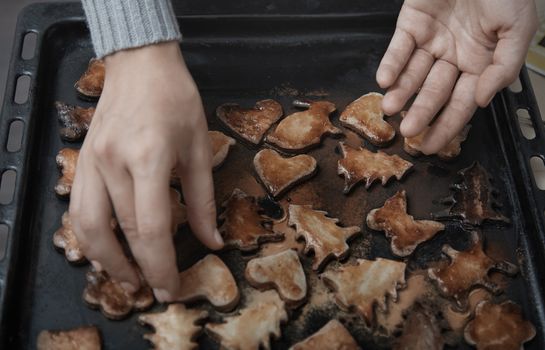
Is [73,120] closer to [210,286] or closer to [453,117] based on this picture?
[210,286]

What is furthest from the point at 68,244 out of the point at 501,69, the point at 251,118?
the point at 501,69

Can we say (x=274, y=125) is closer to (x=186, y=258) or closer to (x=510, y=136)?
(x=186, y=258)

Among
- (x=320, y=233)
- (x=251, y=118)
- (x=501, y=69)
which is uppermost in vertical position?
(x=501, y=69)

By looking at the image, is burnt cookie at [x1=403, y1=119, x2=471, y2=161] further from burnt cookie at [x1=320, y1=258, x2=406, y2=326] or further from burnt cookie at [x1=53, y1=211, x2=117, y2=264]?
burnt cookie at [x1=53, y1=211, x2=117, y2=264]

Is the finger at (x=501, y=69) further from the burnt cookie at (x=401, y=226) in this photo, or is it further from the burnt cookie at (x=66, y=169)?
the burnt cookie at (x=66, y=169)

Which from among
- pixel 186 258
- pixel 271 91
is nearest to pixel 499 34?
pixel 271 91

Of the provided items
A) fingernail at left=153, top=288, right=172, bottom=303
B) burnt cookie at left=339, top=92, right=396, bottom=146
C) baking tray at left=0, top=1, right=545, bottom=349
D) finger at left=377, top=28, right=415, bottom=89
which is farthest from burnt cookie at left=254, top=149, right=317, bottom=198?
fingernail at left=153, top=288, right=172, bottom=303
